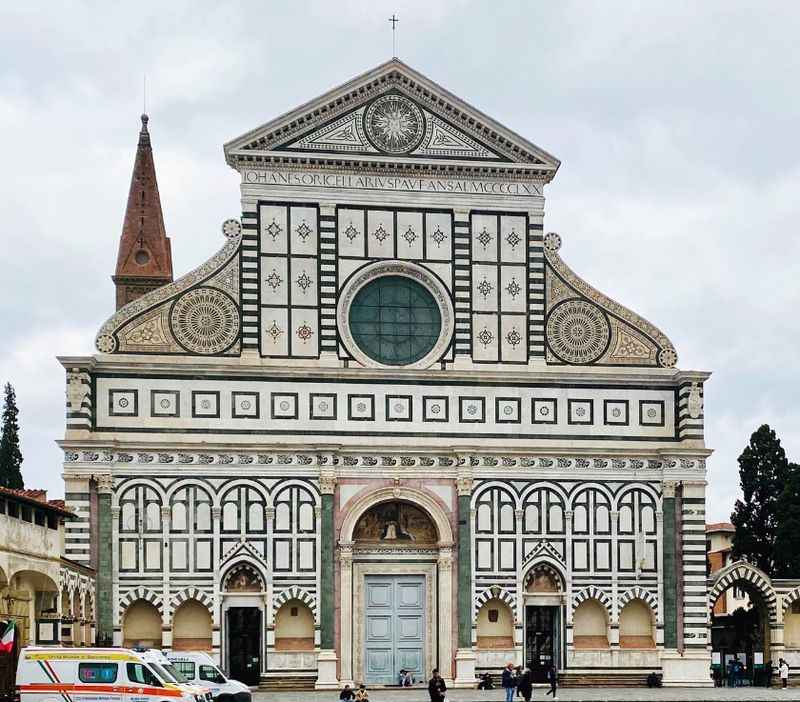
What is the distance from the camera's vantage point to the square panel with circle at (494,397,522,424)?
44.3 m

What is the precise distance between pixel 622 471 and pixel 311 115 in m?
12.2

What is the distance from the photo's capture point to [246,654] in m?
43.1

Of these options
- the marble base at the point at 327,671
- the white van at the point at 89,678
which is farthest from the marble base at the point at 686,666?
the white van at the point at 89,678

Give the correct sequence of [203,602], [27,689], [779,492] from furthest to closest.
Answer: [779,492], [203,602], [27,689]

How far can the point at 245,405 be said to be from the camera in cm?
4331

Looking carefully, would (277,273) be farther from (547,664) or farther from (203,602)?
(547,664)

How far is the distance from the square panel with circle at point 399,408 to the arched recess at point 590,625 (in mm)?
6603

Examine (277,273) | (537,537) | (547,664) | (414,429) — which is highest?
(277,273)

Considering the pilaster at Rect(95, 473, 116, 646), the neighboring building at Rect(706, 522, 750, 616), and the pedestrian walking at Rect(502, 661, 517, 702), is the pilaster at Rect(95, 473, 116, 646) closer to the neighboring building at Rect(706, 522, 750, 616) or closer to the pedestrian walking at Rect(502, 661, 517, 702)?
the pedestrian walking at Rect(502, 661, 517, 702)

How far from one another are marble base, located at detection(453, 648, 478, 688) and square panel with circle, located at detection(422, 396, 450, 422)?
587 centimetres

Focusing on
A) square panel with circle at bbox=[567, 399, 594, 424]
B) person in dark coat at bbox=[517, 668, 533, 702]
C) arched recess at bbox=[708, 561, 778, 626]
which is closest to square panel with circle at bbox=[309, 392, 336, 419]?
square panel with circle at bbox=[567, 399, 594, 424]

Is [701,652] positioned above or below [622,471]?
below

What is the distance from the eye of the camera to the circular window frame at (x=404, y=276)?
1736 inches

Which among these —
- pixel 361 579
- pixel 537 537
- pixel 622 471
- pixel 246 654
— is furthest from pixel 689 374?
pixel 246 654
